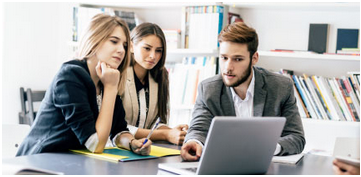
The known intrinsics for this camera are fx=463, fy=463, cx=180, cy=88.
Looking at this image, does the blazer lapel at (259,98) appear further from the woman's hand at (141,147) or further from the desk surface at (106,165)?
the woman's hand at (141,147)

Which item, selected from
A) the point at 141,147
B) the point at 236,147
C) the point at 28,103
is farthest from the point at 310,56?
the point at 28,103

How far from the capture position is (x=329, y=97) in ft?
9.57

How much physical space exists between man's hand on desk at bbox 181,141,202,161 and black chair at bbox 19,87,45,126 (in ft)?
7.05

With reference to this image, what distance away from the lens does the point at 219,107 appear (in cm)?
207

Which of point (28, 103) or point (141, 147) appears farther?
point (28, 103)

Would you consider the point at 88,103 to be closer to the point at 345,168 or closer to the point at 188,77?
the point at 345,168

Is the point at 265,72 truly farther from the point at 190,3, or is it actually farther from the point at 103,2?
the point at 103,2

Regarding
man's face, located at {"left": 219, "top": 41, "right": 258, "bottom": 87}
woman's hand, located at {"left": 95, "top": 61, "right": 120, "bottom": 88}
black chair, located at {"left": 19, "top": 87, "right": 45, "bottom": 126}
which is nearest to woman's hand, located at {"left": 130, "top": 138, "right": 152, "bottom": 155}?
woman's hand, located at {"left": 95, "top": 61, "right": 120, "bottom": 88}

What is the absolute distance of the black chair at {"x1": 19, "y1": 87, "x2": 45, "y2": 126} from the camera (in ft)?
11.7

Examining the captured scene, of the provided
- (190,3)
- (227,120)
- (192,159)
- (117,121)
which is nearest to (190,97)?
(190,3)

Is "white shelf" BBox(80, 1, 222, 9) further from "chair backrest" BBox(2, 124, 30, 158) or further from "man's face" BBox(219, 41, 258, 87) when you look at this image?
"chair backrest" BBox(2, 124, 30, 158)

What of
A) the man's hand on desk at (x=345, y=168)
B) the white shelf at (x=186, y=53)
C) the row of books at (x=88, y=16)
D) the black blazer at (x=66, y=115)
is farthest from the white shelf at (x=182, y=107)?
the man's hand on desk at (x=345, y=168)

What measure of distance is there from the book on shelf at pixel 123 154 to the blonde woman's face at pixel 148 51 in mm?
579

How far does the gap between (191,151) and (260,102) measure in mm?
477
